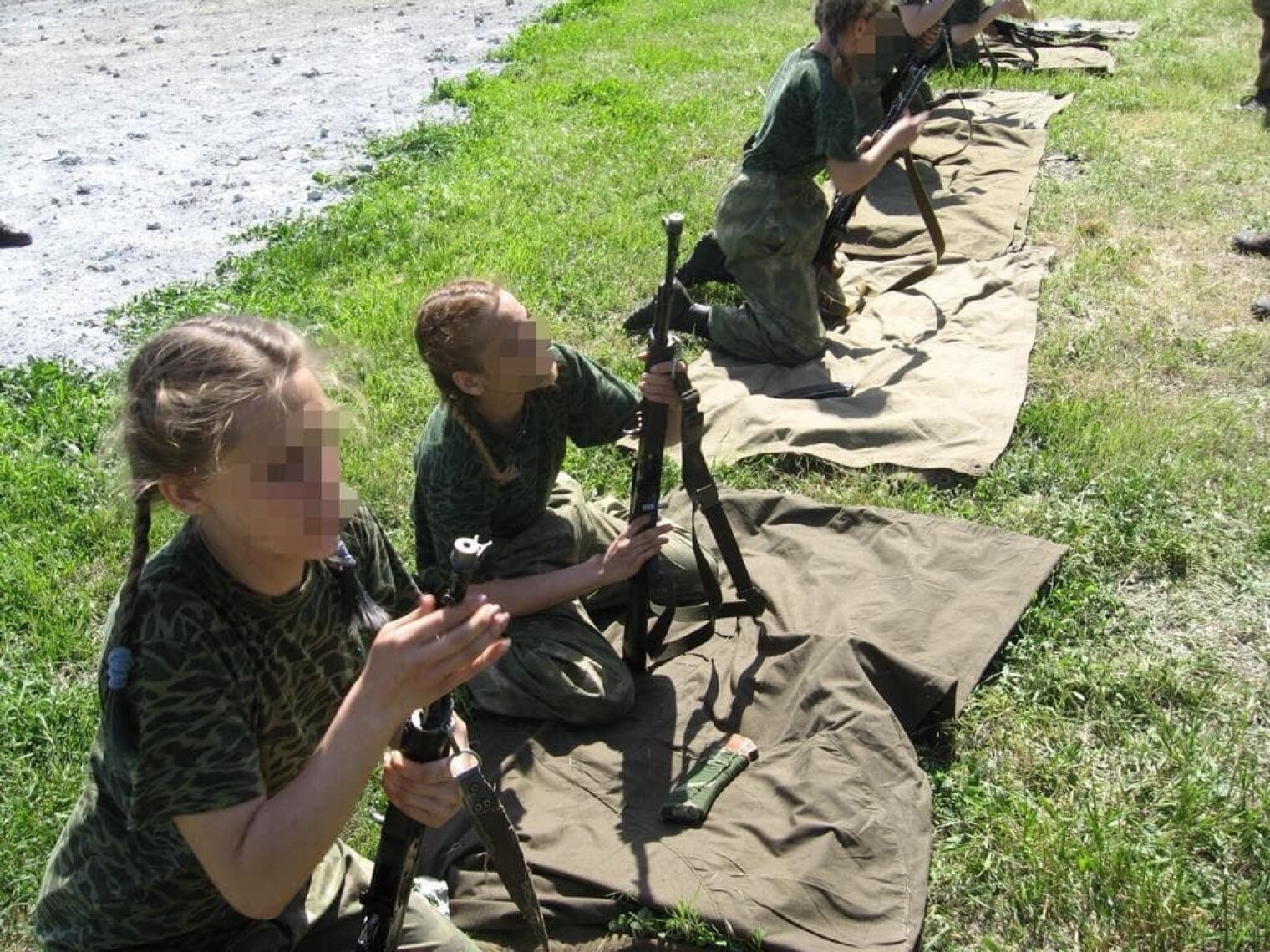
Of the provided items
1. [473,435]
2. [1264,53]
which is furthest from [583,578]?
[1264,53]

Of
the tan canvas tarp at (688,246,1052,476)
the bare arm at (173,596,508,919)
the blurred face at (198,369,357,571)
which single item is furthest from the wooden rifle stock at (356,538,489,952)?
the tan canvas tarp at (688,246,1052,476)

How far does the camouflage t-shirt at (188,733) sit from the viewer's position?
2102mm

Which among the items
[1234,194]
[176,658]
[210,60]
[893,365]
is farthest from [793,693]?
[210,60]

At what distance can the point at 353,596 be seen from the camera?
8.50ft

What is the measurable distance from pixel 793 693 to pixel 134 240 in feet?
21.3

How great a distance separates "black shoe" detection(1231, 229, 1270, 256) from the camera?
23.5 ft

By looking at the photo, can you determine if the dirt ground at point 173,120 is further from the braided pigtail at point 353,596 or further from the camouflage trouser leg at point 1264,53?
the camouflage trouser leg at point 1264,53

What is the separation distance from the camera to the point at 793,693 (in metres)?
3.80

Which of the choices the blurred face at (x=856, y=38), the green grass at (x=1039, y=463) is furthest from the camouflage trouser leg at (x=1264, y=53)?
the blurred face at (x=856, y=38)

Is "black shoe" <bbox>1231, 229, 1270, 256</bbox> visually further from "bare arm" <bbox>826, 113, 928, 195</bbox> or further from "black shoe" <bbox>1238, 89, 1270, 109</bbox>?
"black shoe" <bbox>1238, 89, 1270, 109</bbox>

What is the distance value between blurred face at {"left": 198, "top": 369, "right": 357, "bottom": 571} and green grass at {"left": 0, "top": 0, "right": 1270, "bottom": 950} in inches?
14.4

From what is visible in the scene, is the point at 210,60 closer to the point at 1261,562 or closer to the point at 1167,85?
the point at 1167,85

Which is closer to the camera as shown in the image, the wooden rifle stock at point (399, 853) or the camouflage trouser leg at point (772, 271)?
the wooden rifle stock at point (399, 853)

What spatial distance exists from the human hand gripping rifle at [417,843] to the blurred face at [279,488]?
10.6 inches
